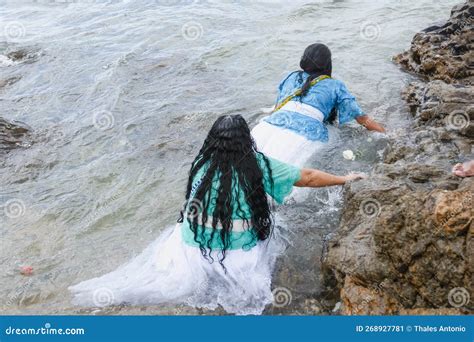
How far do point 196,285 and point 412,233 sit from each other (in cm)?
171

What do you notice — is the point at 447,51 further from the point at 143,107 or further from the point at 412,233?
the point at 412,233

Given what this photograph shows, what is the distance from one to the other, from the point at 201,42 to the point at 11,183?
6.47 metres

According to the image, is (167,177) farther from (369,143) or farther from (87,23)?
(87,23)

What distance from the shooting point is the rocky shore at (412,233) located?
2.75 meters

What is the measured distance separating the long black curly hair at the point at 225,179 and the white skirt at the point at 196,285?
0.15m

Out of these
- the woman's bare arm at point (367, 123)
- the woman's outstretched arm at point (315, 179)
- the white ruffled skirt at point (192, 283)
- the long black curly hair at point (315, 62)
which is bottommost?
the white ruffled skirt at point (192, 283)

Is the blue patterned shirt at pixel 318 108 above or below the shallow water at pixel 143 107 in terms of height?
above

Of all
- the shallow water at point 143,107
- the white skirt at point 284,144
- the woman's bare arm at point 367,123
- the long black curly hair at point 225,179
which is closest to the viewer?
the long black curly hair at point 225,179

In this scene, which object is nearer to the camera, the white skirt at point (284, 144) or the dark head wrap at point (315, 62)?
the white skirt at point (284, 144)

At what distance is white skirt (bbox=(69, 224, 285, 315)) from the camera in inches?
144

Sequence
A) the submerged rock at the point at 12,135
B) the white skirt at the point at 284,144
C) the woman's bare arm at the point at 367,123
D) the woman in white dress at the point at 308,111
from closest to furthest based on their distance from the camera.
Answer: the white skirt at the point at 284,144
the woman in white dress at the point at 308,111
the woman's bare arm at the point at 367,123
the submerged rock at the point at 12,135

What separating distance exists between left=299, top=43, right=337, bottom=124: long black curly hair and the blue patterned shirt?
0.22ft

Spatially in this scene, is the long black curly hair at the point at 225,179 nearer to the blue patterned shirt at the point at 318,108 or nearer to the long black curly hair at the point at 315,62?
the blue patterned shirt at the point at 318,108

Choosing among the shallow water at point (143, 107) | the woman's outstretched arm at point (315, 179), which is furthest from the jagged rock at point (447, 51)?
Result: the woman's outstretched arm at point (315, 179)
